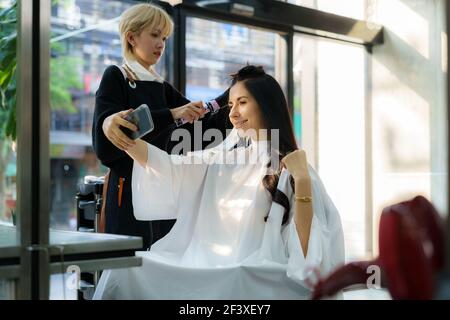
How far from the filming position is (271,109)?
Result: 200cm

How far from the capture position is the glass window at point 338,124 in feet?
17.1

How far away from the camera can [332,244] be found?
1.79 metres

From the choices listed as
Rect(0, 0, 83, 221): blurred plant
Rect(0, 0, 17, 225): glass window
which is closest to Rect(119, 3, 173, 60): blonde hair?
Rect(0, 0, 83, 221): blurred plant

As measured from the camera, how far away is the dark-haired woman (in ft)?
5.62

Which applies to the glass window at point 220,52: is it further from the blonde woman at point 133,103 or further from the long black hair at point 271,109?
the long black hair at point 271,109

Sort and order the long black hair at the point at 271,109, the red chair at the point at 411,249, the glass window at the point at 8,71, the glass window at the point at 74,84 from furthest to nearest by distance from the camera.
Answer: the glass window at the point at 74,84, the glass window at the point at 8,71, the long black hair at the point at 271,109, the red chair at the point at 411,249

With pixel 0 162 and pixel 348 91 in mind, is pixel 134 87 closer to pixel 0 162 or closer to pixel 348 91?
pixel 0 162

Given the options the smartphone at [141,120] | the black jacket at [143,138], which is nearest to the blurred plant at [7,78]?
the black jacket at [143,138]

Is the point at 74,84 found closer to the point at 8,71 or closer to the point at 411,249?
the point at 8,71

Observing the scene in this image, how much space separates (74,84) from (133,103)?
530 centimetres

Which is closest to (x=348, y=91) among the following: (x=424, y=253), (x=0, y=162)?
(x=0, y=162)

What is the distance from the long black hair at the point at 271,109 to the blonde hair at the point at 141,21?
0.36 m

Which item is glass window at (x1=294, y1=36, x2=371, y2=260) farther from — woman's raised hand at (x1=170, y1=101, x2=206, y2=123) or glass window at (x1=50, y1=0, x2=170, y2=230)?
woman's raised hand at (x1=170, y1=101, x2=206, y2=123)

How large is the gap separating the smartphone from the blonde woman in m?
0.25
